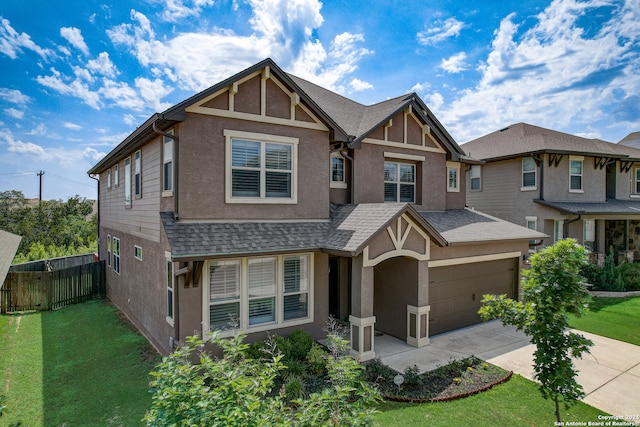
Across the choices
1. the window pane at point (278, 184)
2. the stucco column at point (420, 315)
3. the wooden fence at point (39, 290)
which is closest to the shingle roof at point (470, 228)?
the stucco column at point (420, 315)

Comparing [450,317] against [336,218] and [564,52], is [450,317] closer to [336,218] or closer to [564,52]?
[336,218]

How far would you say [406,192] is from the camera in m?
13.5

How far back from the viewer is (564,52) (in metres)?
14.6

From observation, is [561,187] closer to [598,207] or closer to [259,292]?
[598,207]

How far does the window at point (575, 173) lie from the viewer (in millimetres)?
18453

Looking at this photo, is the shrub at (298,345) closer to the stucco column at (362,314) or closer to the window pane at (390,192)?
the stucco column at (362,314)

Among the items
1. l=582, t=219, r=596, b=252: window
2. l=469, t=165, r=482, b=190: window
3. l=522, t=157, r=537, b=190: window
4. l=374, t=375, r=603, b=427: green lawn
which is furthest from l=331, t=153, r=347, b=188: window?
l=582, t=219, r=596, b=252: window

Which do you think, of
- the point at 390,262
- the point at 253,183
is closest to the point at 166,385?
the point at 253,183

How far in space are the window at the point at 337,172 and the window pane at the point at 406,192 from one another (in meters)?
2.72

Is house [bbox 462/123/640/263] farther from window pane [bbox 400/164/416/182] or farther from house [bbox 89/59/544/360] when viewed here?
window pane [bbox 400/164/416/182]

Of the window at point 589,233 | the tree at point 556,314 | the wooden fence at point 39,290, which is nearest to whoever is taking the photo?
the tree at point 556,314

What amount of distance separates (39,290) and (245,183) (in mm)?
11724

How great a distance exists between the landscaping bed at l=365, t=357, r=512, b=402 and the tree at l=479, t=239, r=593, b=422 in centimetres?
216

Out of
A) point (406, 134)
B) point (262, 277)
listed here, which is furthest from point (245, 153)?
point (406, 134)
